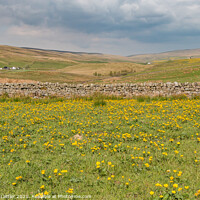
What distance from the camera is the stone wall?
1725cm

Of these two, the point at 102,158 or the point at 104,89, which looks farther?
the point at 104,89

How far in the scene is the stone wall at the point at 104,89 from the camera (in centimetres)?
1725

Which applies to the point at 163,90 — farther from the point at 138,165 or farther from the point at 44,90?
the point at 138,165

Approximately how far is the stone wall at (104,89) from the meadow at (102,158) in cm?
876

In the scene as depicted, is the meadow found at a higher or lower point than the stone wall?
lower

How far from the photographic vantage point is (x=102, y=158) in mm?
5312

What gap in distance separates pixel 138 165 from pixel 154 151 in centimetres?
117

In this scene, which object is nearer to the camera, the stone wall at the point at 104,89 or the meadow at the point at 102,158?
the meadow at the point at 102,158

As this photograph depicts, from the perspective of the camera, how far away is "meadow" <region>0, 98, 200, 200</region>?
3895 millimetres

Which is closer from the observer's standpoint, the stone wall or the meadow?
the meadow

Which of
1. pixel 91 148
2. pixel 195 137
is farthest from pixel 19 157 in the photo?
pixel 195 137

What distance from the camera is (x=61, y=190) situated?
3871 millimetres

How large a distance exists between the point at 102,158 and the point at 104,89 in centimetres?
1388

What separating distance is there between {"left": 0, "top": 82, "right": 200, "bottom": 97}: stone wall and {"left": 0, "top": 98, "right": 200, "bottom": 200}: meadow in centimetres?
876
